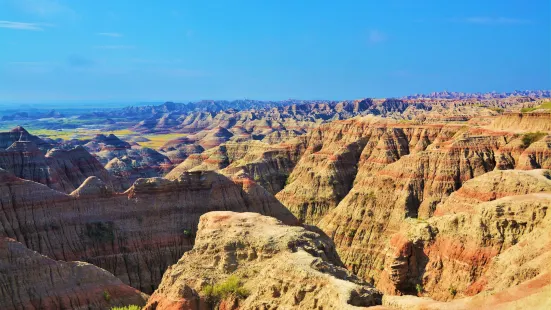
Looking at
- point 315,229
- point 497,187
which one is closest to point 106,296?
point 315,229

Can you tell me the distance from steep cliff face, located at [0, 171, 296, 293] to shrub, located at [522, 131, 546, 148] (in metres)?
47.6

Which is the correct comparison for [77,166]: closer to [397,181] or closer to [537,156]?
[397,181]

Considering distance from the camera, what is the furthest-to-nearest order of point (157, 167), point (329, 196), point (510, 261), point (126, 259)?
point (157, 167) < point (329, 196) < point (126, 259) < point (510, 261)

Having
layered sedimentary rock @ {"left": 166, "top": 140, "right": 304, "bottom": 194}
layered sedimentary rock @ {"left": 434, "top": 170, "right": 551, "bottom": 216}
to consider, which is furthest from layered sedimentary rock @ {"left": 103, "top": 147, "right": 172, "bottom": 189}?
layered sedimentary rock @ {"left": 434, "top": 170, "right": 551, "bottom": 216}

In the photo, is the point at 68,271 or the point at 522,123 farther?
the point at 522,123

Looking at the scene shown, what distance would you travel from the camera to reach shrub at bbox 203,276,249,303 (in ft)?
141

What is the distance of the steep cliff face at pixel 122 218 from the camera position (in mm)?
64312

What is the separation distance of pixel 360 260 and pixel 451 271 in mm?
31647

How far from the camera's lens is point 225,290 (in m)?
43.7

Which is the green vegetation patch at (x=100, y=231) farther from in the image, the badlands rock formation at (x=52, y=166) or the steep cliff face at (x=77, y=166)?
the steep cliff face at (x=77, y=166)

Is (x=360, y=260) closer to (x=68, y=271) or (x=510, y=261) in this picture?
(x=510, y=261)

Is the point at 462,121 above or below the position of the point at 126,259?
above

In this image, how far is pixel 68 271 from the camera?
49406 millimetres

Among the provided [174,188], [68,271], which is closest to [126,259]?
[174,188]
